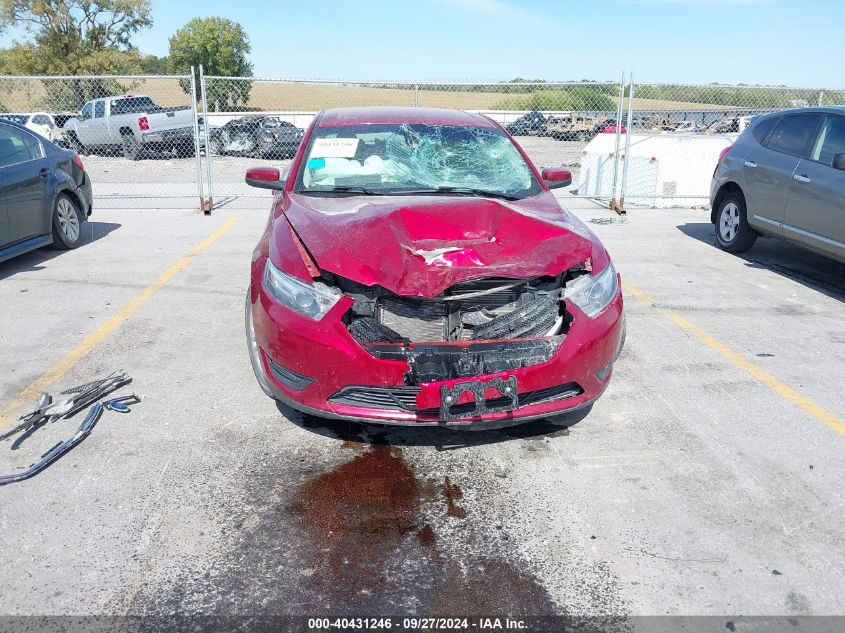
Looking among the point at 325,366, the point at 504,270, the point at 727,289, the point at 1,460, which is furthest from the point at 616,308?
the point at 727,289

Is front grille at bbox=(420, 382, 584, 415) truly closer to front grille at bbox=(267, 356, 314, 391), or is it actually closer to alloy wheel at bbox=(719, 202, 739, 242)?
front grille at bbox=(267, 356, 314, 391)

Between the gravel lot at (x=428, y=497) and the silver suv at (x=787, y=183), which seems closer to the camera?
the gravel lot at (x=428, y=497)

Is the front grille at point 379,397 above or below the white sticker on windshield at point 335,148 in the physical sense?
below

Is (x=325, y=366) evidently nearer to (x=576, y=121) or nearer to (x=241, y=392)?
(x=241, y=392)

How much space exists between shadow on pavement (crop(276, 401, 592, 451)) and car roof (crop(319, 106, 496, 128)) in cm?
229

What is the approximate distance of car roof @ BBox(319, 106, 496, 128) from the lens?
515cm

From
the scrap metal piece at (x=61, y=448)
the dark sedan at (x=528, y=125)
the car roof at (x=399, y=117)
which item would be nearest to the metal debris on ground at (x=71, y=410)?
the scrap metal piece at (x=61, y=448)

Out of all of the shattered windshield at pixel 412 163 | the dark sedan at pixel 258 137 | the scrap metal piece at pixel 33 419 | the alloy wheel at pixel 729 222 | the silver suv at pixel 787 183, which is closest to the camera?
the scrap metal piece at pixel 33 419

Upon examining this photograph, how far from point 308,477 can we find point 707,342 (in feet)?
11.2

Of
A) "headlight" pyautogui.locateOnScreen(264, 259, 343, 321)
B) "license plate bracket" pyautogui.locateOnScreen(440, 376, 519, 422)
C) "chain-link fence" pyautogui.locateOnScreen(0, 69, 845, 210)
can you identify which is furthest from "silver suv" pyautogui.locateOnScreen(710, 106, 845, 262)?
"headlight" pyautogui.locateOnScreen(264, 259, 343, 321)

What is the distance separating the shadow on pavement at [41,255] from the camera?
726 centimetres

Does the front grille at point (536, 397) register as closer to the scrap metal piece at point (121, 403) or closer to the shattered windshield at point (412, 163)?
the shattered windshield at point (412, 163)

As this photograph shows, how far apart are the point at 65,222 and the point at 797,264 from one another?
831cm

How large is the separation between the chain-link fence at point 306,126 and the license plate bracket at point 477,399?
317 inches
